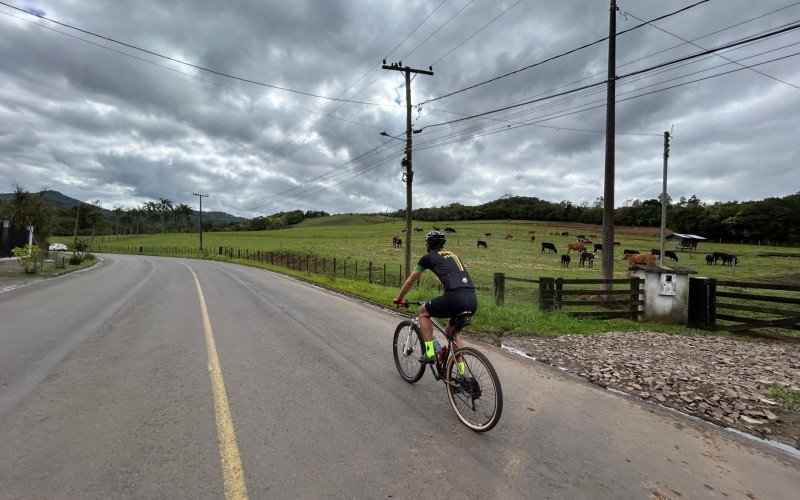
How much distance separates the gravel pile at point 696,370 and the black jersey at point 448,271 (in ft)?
10.6

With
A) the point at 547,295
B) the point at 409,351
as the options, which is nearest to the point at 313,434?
the point at 409,351

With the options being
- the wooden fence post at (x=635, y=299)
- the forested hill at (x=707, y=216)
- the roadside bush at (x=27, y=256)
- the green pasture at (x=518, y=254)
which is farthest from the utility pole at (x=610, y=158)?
the forested hill at (x=707, y=216)

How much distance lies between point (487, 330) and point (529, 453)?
582 centimetres

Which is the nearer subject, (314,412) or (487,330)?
(314,412)

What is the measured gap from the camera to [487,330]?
9.59 meters

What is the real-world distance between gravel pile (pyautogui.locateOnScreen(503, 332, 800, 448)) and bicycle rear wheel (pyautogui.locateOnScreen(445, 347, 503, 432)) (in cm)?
294

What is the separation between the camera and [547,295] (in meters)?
11.3

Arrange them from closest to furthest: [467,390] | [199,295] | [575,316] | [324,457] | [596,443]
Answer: [324,457] < [596,443] < [467,390] < [575,316] < [199,295]

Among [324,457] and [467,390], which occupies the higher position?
[467,390]

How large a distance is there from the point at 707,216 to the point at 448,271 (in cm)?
10798

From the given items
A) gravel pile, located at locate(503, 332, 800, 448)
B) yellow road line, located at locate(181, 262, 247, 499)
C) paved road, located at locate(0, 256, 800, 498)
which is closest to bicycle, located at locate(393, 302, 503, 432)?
paved road, located at locate(0, 256, 800, 498)

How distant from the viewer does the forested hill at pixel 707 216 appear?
79188 millimetres

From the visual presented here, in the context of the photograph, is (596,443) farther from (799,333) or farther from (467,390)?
(799,333)

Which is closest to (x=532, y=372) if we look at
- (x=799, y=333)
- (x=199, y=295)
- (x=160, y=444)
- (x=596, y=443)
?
(x=596, y=443)
